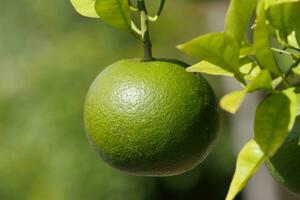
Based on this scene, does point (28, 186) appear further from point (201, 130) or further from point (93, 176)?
point (201, 130)

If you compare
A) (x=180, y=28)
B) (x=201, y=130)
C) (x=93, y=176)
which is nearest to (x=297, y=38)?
(x=201, y=130)

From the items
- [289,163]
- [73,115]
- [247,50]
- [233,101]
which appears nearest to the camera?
[233,101]

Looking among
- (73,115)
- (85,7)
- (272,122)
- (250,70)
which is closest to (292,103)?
(272,122)

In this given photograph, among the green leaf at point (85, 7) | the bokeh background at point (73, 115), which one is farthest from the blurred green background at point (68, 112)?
the green leaf at point (85, 7)

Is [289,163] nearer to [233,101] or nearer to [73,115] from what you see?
[233,101]

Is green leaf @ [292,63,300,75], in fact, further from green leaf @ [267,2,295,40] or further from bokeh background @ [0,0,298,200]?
bokeh background @ [0,0,298,200]

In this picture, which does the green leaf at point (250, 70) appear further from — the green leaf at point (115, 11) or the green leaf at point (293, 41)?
the green leaf at point (115, 11)
